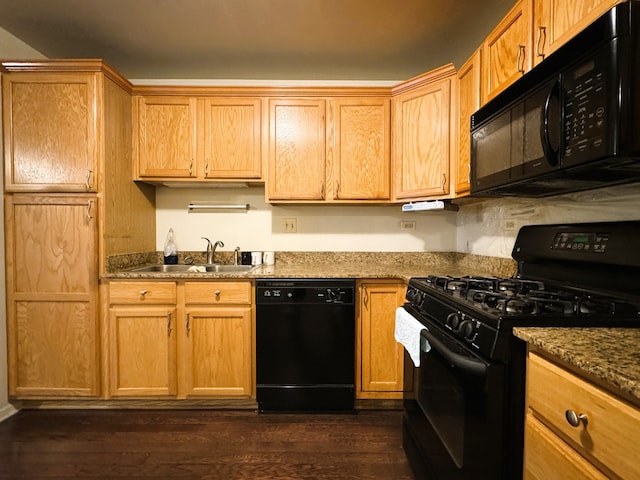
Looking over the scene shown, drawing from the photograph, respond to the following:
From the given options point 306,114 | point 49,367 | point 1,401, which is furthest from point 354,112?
point 1,401

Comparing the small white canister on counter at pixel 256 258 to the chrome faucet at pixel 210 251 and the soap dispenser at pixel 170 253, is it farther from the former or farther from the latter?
the soap dispenser at pixel 170 253

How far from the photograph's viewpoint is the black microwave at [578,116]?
80cm

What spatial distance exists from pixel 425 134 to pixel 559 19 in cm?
101

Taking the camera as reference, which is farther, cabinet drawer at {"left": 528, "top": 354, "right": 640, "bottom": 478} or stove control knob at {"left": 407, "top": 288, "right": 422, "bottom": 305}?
stove control knob at {"left": 407, "top": 288, "right": 422, "bottom": 305}

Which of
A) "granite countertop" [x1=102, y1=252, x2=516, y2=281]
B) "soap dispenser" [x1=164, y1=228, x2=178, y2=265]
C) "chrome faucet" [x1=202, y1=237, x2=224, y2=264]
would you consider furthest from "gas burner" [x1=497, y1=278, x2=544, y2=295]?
"soap dispenser" [x1=164, y1=228, x2=178, y2=265]

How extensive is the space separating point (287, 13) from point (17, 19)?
170 centimetres

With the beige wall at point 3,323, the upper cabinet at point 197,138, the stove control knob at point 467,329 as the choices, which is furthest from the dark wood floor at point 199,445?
the upper cabinet at point 197,138

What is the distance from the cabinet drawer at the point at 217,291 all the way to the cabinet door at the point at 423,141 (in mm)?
1285

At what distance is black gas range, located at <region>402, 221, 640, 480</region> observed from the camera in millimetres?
903

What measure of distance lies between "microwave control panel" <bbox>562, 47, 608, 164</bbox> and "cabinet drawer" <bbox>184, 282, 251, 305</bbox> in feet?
5.84

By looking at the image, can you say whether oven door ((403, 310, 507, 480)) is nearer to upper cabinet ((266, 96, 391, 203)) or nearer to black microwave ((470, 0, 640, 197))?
black microwave ((470, 0, 640, 197))

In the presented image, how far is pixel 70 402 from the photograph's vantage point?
2117mm

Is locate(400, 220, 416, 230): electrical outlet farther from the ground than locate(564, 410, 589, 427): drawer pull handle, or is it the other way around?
locate(400, 220, 416, 230): electrical outlet

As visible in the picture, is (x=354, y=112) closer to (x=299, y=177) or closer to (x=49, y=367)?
(x=299, y=177)
